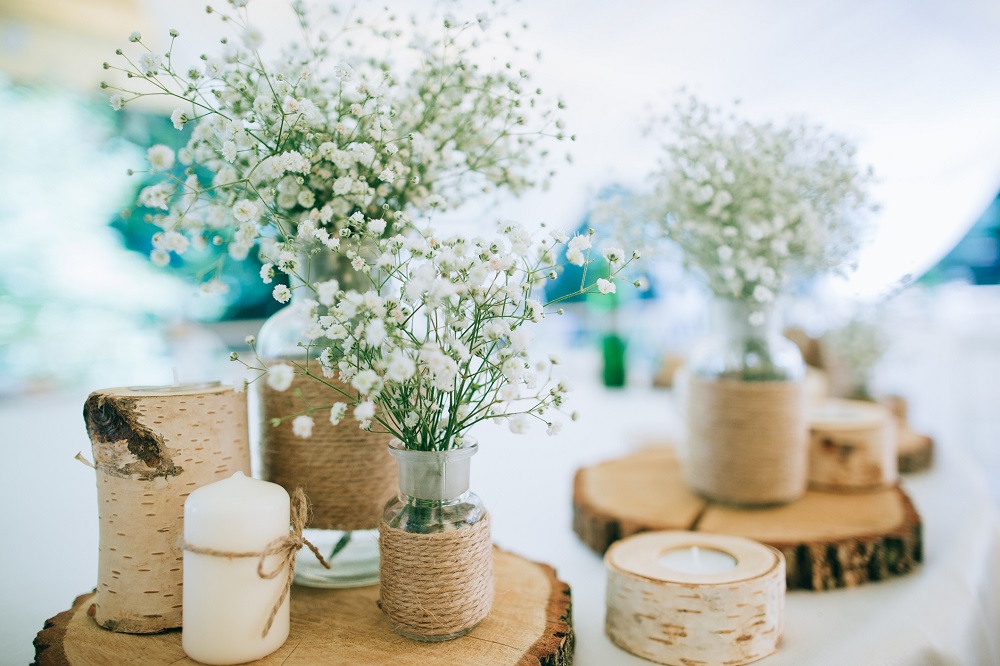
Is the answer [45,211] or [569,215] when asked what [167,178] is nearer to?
[569,215]

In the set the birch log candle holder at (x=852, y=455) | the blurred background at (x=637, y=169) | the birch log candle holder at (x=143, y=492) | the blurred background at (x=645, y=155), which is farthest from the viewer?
the blurred background at (x=645, y=155)

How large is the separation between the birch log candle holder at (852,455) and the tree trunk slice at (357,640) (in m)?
0.73

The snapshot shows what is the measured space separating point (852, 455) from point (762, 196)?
0.58 meters

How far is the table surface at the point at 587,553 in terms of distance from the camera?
0.79m

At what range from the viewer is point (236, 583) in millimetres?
623

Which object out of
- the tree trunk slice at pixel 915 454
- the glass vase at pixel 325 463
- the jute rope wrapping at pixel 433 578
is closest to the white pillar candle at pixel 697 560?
the jute rope wrapping at pixel 433 578

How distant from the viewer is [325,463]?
81cm

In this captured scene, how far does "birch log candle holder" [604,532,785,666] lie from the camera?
701 mm

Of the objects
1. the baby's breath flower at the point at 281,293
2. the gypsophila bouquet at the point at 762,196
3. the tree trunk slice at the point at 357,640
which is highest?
the gypsophila bouquet at the point at 762,196

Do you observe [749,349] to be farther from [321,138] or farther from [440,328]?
[321,138]

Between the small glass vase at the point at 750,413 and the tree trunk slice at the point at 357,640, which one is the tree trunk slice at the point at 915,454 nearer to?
the small glass vase at the point at 750,413

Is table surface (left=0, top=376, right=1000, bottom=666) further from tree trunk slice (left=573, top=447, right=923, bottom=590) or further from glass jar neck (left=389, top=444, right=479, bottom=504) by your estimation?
glass jar neck (left=389, top=444, right=479, bottom=504)

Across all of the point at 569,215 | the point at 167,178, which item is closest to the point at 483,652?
the point at 167,178

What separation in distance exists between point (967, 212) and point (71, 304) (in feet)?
18.6
